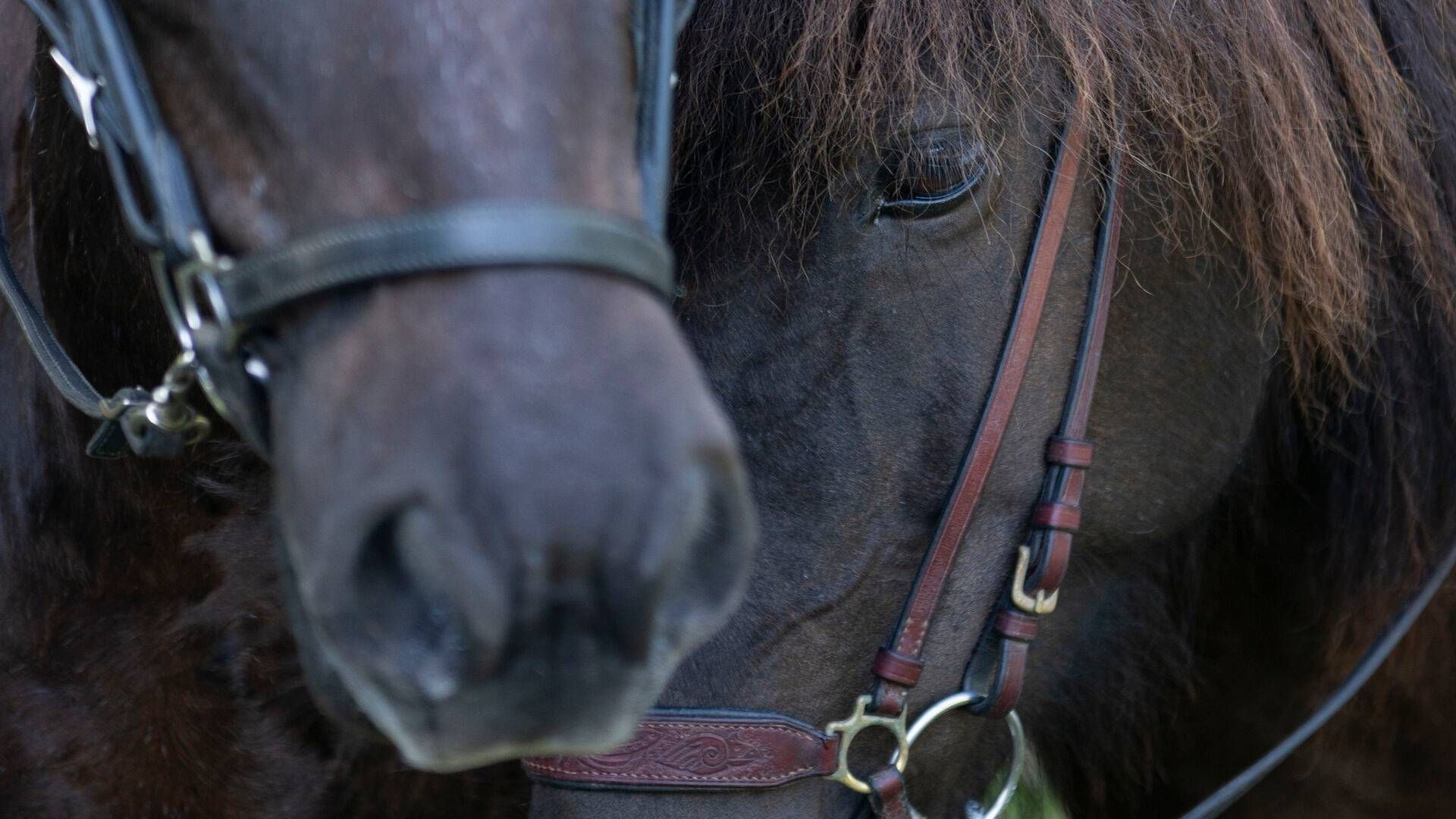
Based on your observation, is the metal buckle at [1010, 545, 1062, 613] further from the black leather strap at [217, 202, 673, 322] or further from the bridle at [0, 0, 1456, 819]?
the black leather strap at [217, 202, 673, 322]

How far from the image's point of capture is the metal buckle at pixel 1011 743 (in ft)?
3.76

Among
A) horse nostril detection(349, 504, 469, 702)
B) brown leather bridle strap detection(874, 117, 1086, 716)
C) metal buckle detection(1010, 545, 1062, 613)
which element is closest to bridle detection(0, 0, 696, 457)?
horse nostril detection(349, 504, 469, 702)

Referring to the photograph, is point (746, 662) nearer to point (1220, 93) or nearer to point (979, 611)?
point (979, 611)

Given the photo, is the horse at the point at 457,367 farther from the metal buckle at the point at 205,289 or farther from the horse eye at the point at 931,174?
the horse eye at the point at 931,174

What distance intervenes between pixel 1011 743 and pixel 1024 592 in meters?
0.26

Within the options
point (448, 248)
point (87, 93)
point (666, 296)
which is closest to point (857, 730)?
point (666, 296)

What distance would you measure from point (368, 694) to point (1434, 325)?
1.21m

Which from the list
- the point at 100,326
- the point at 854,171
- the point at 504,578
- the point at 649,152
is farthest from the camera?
the point at 100,326

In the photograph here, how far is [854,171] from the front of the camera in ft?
3.54

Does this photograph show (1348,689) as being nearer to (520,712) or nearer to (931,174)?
(931,174)

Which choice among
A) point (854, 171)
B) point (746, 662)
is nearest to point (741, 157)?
point (854, 171)

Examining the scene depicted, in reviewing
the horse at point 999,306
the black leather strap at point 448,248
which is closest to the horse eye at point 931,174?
the horse at point 999,306

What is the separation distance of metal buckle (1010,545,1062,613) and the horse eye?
33cm

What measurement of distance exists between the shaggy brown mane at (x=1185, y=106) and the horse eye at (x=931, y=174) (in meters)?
0.03
